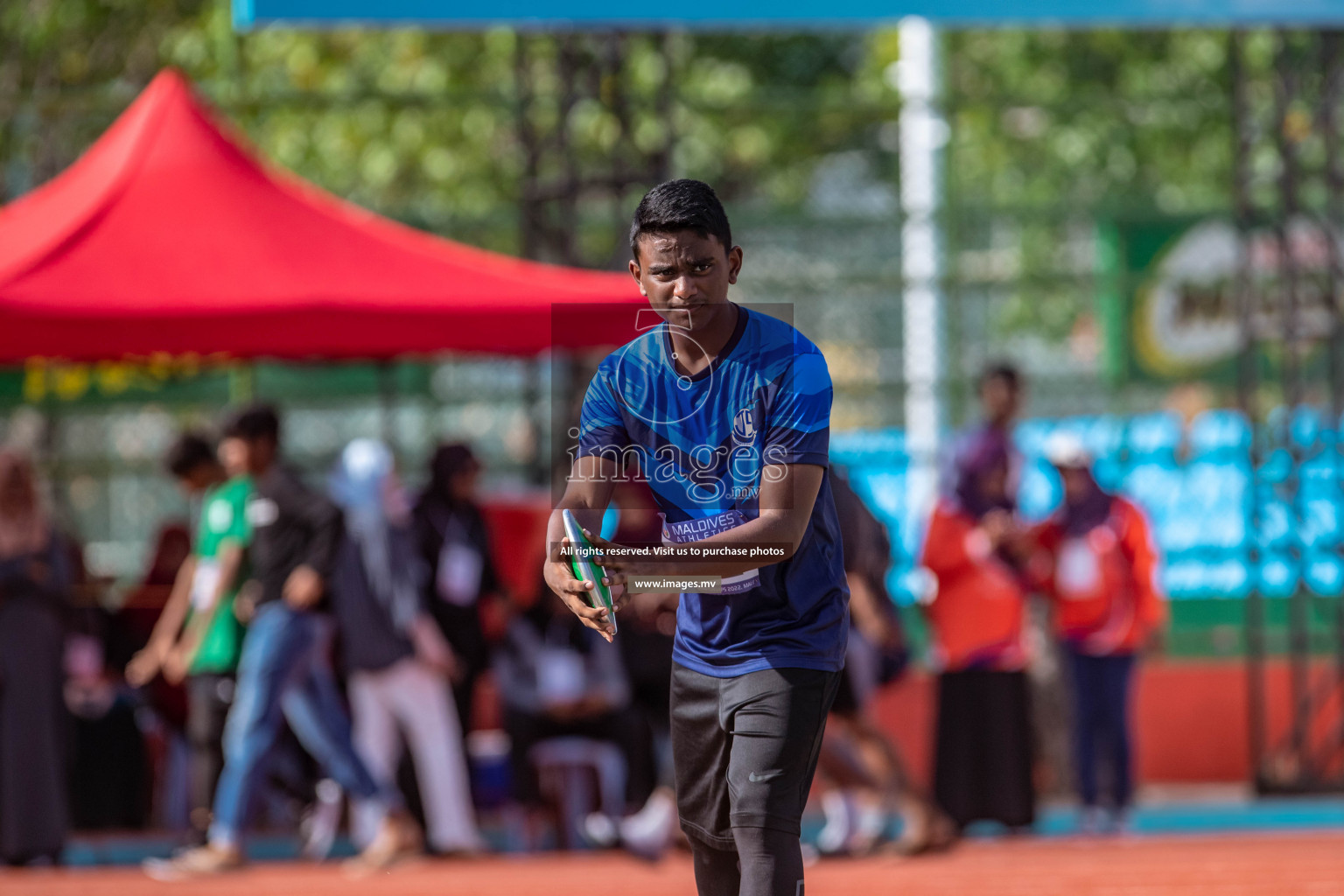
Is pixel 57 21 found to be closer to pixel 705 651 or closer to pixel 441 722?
pixel 441 722

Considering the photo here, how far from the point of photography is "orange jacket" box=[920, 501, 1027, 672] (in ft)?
30.1

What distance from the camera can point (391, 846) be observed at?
29.6 feet

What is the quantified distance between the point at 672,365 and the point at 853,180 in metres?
10.9

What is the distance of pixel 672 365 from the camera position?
4.14 m

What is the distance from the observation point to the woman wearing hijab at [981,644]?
9.20 metres

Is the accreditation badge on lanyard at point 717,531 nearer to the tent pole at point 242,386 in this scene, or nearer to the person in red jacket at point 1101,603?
the person in red jacket at point 1101,603

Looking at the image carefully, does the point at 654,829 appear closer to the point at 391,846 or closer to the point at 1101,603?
the point at 391,846

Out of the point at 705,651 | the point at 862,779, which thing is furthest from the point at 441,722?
the point at 705,651

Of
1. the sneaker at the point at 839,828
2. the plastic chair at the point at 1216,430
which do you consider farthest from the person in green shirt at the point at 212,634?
the plastic chair at the point at 1216,430

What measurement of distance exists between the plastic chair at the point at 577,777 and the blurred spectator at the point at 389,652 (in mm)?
412

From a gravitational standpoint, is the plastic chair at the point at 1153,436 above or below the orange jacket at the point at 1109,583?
above

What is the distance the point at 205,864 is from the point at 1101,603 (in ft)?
14.3

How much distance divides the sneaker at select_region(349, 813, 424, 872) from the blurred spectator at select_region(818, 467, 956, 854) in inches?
75.7

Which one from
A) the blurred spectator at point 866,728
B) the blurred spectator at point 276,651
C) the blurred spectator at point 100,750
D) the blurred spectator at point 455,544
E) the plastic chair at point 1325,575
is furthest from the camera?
the plastic chair at point 1325,575
